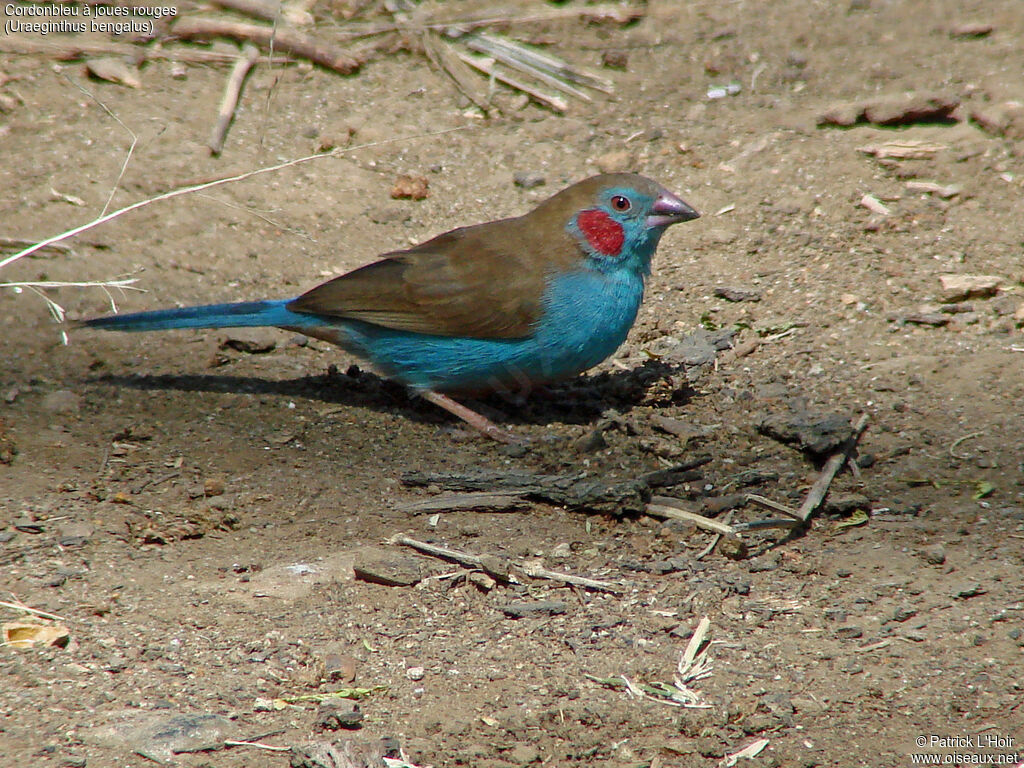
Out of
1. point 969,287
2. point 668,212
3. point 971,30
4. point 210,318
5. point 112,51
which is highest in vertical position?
point 971,30

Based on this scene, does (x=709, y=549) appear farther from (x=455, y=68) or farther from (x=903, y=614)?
(x=455, y=68)

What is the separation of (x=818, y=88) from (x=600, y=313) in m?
3.04

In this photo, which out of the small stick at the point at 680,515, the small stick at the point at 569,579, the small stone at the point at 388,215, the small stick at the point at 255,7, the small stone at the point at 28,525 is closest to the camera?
the small stick at the point at 569,579

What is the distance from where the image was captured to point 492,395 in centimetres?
495

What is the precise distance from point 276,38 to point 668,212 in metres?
3.44

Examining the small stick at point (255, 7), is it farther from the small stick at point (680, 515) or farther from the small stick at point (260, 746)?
the small stick at point (260, 746)

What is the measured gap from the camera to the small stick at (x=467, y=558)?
336 centimetres

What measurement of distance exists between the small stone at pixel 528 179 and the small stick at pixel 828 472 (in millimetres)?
2533

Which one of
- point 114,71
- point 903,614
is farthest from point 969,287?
point 114,71

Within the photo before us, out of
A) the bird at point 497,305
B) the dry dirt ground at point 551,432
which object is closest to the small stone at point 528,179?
the dry dirt ground at point 551,432

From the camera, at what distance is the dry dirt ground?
279 cm

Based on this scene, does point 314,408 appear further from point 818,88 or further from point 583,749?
point 818,88

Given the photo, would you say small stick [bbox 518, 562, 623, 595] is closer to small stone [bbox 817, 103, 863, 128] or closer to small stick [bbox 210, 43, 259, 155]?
small stick [bbox 210, 43, 259, 155]

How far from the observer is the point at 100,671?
9.32 ft
